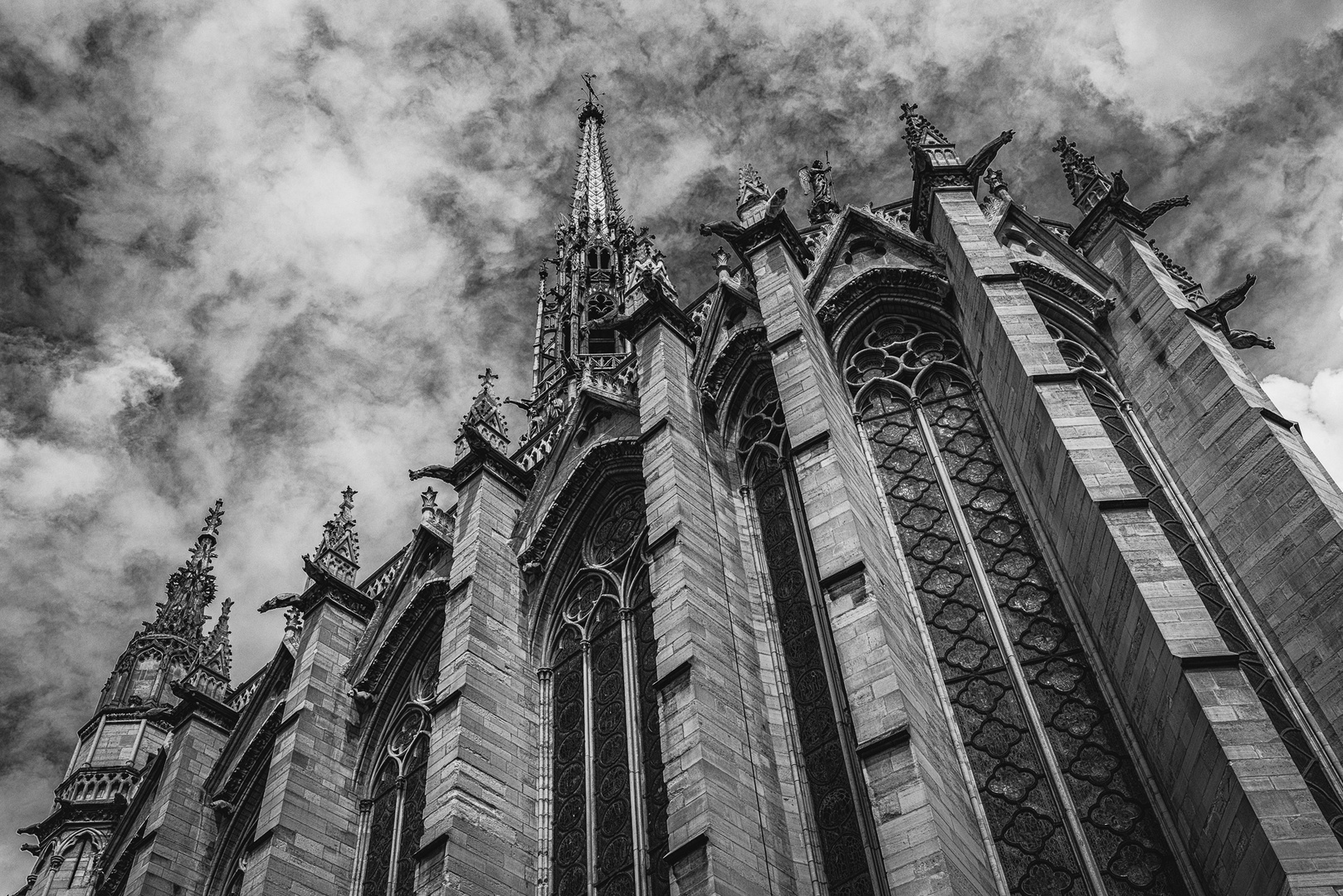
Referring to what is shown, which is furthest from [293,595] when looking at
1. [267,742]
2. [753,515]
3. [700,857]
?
[700,857]

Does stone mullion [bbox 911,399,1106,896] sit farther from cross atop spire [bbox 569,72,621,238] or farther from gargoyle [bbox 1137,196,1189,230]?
cross atop spire [bbox 569,72,621,238]

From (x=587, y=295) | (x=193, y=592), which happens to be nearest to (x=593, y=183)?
(x=587, y=295)

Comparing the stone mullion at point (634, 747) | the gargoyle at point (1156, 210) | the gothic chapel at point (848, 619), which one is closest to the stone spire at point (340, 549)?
the gothic chapel at point (848, 619)

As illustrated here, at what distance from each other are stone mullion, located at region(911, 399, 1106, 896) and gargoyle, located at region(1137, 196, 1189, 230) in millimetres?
3563

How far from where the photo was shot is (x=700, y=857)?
28.5ft

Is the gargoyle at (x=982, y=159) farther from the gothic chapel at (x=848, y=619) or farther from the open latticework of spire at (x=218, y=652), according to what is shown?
the open latticework of spire at (x=218, y=652)

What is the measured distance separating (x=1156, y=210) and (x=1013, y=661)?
624 centimetres

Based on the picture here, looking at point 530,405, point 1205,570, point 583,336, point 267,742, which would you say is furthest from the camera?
point 583,336

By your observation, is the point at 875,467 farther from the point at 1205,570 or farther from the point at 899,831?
the point at 899,831

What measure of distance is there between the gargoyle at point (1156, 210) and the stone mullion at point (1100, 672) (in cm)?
319

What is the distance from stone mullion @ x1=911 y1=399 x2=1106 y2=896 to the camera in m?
8.74

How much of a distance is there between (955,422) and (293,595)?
11105mm

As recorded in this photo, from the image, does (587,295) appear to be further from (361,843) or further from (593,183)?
(361,843)

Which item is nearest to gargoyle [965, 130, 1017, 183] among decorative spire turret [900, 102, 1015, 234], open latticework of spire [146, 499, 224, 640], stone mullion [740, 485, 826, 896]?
decorative spire turret [900, 102, 1015, 234]
